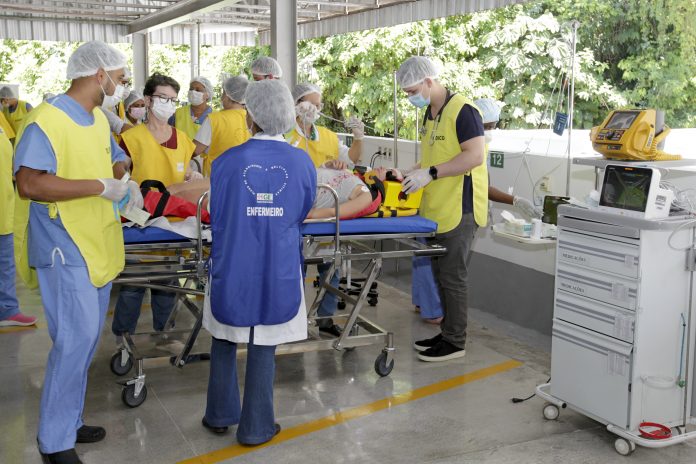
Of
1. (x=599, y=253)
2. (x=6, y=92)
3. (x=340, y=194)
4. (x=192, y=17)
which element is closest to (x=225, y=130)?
(x=340, y=194)

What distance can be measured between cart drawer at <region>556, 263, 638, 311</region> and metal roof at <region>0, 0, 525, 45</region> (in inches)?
153

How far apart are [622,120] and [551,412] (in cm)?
146

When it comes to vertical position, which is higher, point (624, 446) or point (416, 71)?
point (416, 71)

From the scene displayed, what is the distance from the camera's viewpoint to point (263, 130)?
3197mm

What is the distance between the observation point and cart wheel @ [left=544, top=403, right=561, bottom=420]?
3738mm

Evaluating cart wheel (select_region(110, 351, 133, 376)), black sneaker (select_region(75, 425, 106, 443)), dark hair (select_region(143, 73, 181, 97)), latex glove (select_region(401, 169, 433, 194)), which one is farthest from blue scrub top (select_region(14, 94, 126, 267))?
latex glove (select_region(401, 169, 433, 194))

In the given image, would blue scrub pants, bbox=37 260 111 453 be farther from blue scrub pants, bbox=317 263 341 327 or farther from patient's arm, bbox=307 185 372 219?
blue scrub pants, bbox=317 263 341 327

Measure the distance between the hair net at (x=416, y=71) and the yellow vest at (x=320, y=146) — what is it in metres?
0.97

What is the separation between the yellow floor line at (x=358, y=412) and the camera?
11.1 ft

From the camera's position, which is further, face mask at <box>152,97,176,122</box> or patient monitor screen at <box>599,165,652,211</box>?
face mask at <box>152,97,176,122</box>

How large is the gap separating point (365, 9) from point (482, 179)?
5.34 m

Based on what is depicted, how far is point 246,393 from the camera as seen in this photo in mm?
3365

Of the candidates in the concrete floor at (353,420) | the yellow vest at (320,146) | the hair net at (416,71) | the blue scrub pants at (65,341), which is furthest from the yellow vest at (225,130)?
the blue scrub pants at (65,341)

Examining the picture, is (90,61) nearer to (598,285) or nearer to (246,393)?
(246,393)
